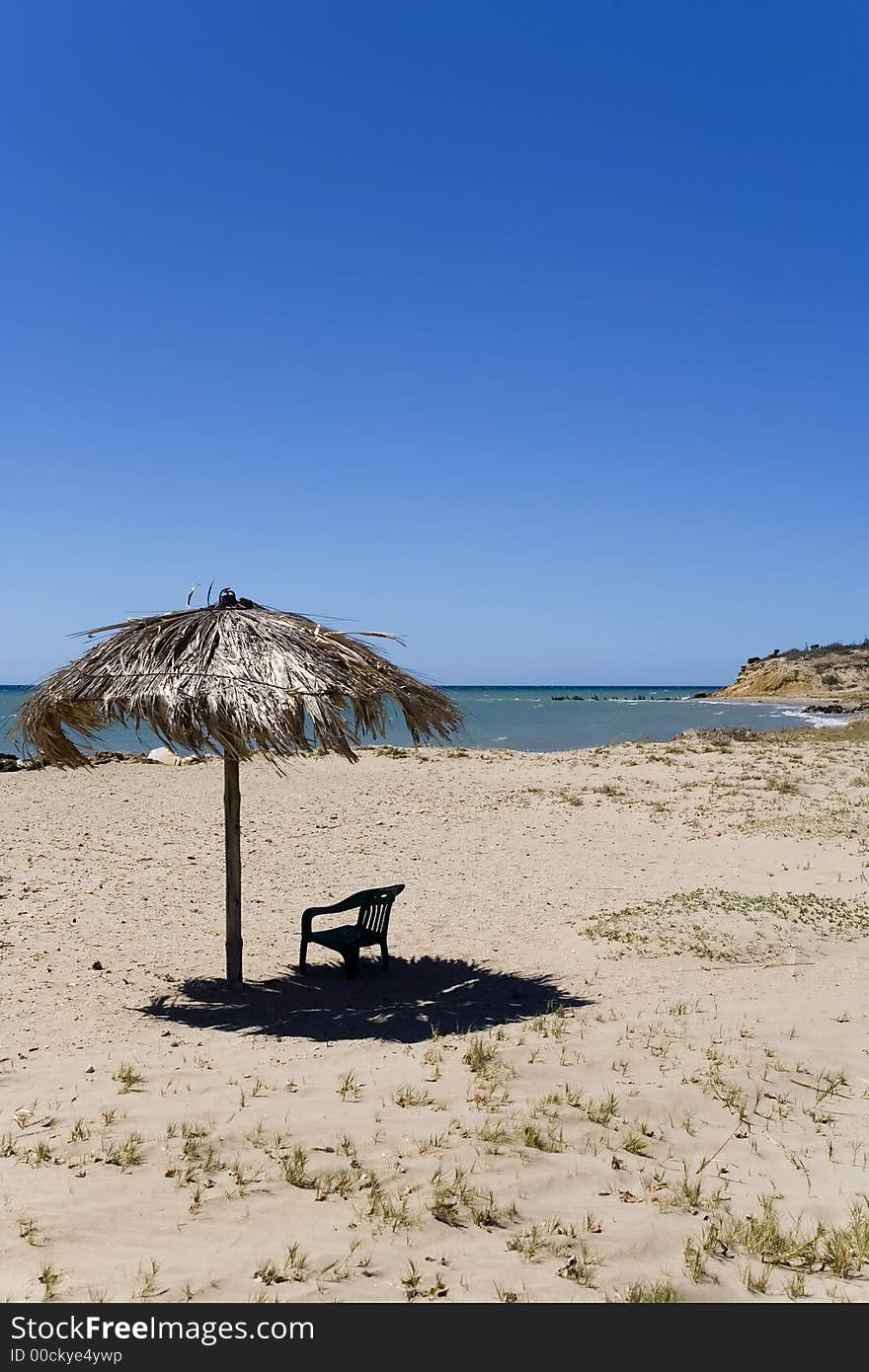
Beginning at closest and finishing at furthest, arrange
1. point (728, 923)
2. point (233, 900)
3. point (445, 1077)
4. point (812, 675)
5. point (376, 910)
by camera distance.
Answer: point (445, 1077)
point (233, 900)
point (376, 910)
point (728, 923)
point (812, 675)

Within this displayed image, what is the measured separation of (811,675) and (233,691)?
66.6 metres

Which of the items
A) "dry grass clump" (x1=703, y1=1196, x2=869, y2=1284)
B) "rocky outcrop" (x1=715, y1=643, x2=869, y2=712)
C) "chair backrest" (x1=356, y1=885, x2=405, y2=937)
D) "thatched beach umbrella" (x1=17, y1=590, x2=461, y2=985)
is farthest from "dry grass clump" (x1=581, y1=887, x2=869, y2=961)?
"rocky outcrop" (x1=715, y1=643, x2=869, y2=712)

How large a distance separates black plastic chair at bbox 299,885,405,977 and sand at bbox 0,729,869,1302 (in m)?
0.23

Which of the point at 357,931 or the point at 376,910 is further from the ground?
the point at 376,910

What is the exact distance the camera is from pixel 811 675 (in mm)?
66562

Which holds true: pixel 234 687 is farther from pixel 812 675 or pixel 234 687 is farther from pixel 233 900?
pixel 812 675

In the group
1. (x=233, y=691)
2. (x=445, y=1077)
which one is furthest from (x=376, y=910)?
(x=445, y=1077)

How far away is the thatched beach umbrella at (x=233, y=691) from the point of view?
647 centimetres

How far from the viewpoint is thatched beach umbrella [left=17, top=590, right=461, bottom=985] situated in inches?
255

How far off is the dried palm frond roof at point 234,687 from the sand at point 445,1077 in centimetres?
200

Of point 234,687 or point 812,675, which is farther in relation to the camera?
point 812,675

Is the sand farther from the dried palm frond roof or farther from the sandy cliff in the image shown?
the sandy cliff

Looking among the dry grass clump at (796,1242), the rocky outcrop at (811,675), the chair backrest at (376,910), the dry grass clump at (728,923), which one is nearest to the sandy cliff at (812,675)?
the rocky outcrop at (811,675)
